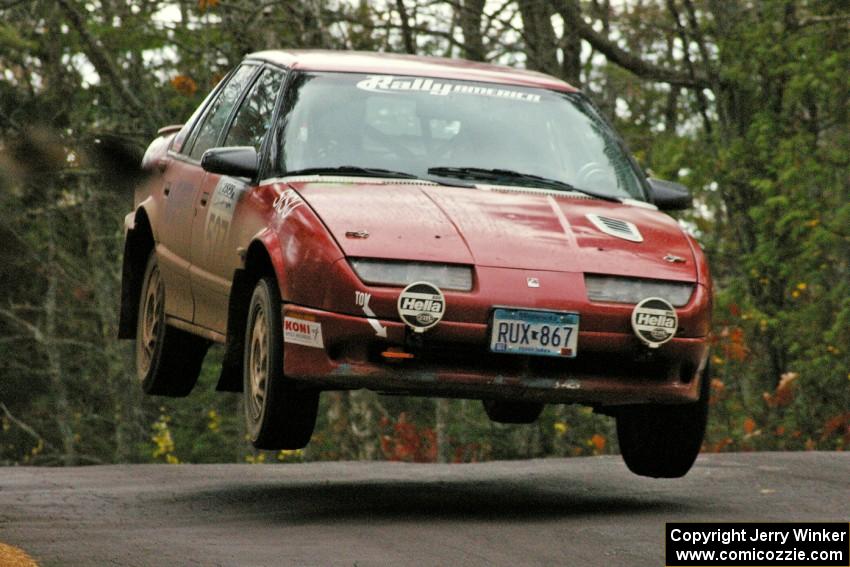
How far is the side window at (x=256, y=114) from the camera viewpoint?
8.41 m

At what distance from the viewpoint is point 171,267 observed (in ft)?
31.2

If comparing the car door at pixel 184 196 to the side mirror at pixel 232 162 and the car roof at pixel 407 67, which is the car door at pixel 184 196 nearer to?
the car roof at pixel 407 67

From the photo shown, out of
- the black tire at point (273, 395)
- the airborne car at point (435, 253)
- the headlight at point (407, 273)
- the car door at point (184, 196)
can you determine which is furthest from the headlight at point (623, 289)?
the car door at point (184, 196)

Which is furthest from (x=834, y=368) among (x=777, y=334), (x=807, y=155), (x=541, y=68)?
(x=541, y=68)

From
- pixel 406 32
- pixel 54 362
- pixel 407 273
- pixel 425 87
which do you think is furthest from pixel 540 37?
pixel 407 273

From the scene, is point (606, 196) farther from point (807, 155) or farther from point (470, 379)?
point (807, 155)

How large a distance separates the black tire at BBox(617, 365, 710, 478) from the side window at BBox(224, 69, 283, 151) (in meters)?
2.18

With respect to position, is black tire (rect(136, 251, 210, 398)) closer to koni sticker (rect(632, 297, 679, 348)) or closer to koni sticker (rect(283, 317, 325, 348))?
koni sticker (rect(283, 317, 325, 348))

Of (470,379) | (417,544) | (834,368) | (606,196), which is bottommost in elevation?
(834,368)

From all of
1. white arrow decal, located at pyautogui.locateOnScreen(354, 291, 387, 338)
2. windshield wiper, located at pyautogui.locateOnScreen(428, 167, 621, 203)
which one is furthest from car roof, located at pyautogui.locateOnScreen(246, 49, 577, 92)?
white arrow decal, located at pyautogui.locateOnScreen(354, 291, 387, 338)

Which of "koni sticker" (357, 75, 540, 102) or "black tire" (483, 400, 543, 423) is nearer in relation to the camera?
"koni sticker" (357, 75, 540, 102)

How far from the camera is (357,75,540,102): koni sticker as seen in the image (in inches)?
330

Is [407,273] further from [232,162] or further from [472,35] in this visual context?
[472,35]

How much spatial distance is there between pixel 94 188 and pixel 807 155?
1233cm
